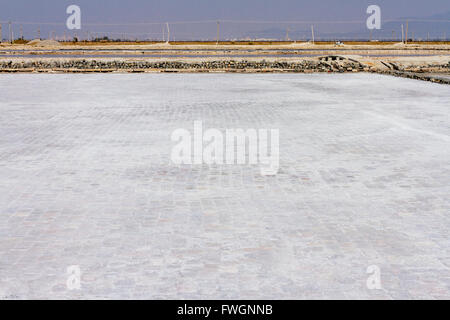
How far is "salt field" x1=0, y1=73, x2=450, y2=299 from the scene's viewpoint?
4402 millimetres

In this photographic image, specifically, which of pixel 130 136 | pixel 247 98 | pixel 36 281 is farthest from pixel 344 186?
pixel 247 98

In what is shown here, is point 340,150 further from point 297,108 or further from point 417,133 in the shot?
point 297,108

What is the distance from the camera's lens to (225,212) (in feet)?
20.2

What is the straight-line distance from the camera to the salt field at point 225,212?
14.4 feet

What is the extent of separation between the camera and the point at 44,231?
5555 mm

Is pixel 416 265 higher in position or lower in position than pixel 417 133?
lower

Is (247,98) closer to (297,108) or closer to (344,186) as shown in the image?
(297,108)

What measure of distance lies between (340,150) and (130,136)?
3741 mm

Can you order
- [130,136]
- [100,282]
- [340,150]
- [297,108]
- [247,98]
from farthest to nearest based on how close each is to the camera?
[247,98] → [297,108] → [130,136] → [340,150] → [100,282]

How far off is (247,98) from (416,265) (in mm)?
13074

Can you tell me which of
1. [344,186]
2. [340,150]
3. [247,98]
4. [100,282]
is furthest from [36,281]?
[247,98]

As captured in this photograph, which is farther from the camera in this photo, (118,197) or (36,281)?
(118,197)
